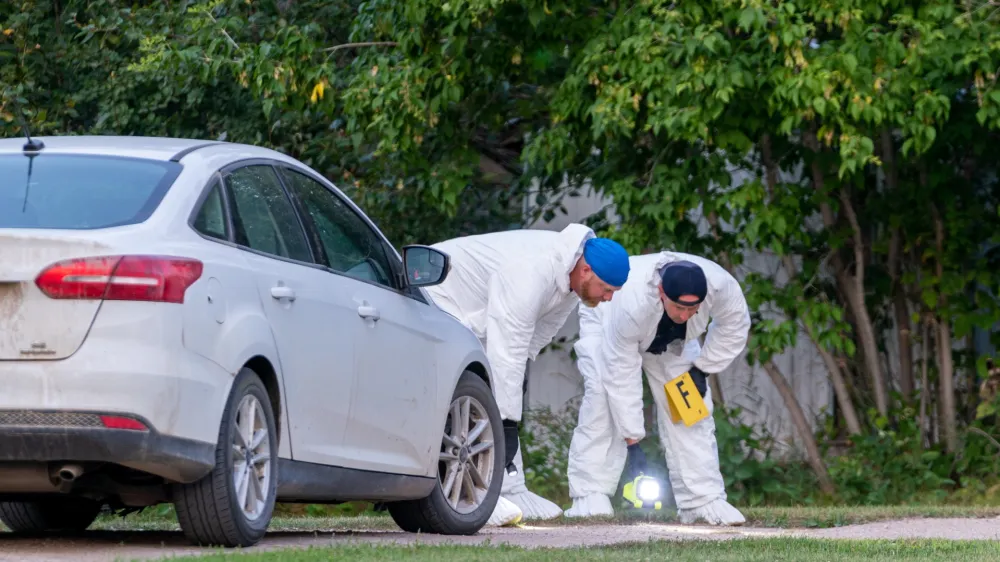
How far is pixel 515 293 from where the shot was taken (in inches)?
330

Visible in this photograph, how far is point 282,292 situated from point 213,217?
37 cm

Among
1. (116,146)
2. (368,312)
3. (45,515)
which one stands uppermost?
(116,146)

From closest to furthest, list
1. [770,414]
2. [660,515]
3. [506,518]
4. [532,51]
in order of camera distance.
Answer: [506,518]
[660,515]
[532,51]
[770,414]

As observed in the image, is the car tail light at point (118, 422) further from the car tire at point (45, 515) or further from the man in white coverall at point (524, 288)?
the man in white coverall at point (524, 288)

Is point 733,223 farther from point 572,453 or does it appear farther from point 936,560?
point 936,560

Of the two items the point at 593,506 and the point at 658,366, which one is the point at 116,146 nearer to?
the point at 658,366

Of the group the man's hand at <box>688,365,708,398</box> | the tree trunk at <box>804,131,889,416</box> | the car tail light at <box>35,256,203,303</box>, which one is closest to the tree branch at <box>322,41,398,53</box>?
the tree trunk at <box>804,131,889,416</box>

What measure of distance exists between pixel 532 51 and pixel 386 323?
530 cm

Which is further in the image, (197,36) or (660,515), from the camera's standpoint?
(197,36)

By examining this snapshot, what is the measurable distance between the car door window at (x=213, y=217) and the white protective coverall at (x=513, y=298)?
8.54 ft

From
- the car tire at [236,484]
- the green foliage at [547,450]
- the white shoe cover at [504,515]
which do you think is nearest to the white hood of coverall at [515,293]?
the white shoe cover at [504,515]

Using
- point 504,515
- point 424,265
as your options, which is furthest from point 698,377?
point 424,265

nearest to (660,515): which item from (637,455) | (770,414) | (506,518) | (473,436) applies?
(637,455)

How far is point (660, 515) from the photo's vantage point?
9.59m
